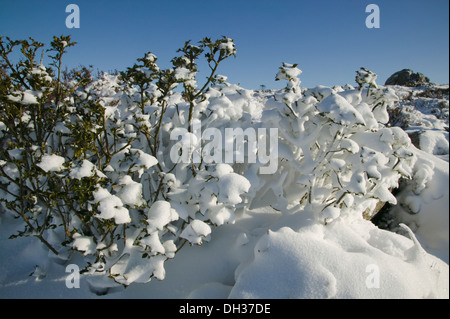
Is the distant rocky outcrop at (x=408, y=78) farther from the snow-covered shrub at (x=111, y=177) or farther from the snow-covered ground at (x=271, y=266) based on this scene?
the snow-covered shrub at (x=111, y=177)

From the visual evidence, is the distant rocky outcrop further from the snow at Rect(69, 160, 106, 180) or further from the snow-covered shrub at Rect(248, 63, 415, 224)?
the snow at Rect(69, 160, 106, 180)

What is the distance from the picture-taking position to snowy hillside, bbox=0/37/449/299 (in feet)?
6.30

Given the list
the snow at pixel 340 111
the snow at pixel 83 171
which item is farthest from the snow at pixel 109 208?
the snow at pixel 340 111

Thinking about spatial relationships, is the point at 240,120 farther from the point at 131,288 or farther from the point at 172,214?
the point at 131,288

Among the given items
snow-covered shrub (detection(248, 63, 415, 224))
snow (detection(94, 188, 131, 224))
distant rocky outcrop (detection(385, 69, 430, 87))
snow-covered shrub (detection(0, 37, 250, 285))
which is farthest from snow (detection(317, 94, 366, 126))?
distant rocky outcrop (detection(385, 69, 430, 87))

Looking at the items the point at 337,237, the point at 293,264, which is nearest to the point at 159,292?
the point at 293,264

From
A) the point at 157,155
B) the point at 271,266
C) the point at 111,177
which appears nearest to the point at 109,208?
the point at 111,177

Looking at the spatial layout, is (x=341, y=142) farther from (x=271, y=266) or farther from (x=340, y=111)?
(x=271, y=266)

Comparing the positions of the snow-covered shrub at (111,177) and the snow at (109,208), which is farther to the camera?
the snow-covered shrub at (111,177)

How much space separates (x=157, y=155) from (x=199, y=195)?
30.0 inches

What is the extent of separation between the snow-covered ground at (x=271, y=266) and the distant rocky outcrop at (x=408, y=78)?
82.7ft

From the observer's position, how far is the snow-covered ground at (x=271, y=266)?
1921mm

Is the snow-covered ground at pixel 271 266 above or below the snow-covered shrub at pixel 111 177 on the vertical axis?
below

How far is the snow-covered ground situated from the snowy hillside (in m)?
0.01
